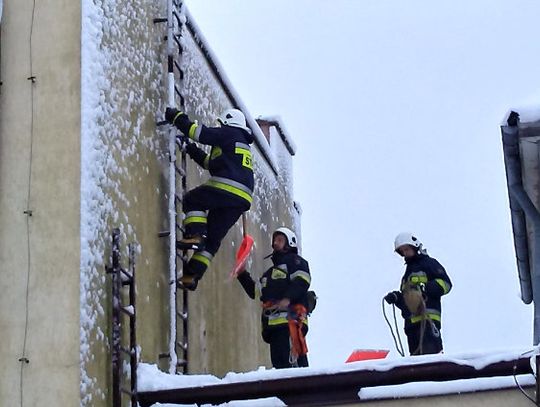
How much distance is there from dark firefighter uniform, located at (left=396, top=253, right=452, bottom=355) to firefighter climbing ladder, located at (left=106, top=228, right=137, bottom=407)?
3266mm

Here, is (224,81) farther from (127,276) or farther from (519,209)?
(127,276)

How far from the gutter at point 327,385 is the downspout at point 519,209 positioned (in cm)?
171

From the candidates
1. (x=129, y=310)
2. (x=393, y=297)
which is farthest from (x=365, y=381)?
(x=393, y=297)

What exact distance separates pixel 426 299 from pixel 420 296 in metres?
0.08

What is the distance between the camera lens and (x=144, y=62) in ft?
29.4

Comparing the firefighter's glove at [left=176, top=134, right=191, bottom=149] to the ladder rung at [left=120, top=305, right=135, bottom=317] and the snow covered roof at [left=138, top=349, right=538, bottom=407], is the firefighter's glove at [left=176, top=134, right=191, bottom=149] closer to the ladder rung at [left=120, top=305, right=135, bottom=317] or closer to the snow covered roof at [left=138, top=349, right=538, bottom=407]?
the ladder rung at [left=120, top=305, right=135, bottom=317]

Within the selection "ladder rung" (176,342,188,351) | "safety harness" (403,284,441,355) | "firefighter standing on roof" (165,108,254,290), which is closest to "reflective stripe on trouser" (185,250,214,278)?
"firefighter standing on roof" (165,108,254,290)

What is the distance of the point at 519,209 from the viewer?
9.30 metres

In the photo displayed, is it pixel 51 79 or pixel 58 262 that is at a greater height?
pixel 51 79

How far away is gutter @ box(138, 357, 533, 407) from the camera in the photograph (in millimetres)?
7293

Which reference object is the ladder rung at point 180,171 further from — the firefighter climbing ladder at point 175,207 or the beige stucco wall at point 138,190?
the beige stucco wall at point 138,190

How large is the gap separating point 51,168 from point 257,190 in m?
6.50

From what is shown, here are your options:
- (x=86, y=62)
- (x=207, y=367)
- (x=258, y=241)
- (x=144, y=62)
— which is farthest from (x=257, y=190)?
(x=86, y=62)

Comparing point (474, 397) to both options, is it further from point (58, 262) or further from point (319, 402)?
point (58, 262)
